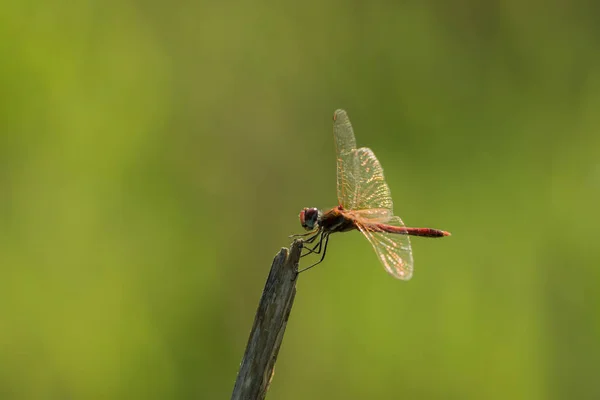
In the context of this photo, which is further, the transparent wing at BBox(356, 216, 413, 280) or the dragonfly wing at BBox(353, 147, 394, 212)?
the dragonfly wing at BBox(353, 147, 394, 212)

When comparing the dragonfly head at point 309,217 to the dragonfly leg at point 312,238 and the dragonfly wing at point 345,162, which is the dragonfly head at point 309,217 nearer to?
the dragonfly leg at point 312,238

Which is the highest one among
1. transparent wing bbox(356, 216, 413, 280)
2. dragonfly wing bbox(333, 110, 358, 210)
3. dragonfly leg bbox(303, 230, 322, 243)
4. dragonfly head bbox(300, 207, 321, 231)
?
dragonfly wing bbox(333, 110, 358, 210)

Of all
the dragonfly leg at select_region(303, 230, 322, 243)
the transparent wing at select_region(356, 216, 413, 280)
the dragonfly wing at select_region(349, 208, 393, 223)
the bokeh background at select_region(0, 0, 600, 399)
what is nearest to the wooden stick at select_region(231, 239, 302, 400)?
the transparent wing at select_region(356, 216, 413, 280)

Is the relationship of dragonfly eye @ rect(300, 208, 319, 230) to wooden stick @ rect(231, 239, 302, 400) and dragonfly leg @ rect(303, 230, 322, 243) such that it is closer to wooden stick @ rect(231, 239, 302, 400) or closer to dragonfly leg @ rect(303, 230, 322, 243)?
dragonfly leg @ rect(303, 230, 322, 243)

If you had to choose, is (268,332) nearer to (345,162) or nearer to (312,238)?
(312,238)

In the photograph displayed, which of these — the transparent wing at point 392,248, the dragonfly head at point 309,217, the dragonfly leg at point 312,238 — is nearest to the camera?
the transparent wing at point 392,248

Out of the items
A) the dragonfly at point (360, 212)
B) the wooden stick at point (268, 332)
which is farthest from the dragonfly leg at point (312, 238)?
the wooden stick at point (268, 332)

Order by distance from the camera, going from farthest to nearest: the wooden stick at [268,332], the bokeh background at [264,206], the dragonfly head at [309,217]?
the bokeh background at [264,206], the dragonfly head at [309,217], the wooden stick at [268,332]

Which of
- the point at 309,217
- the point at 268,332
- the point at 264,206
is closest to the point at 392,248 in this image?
the point at 309,217
